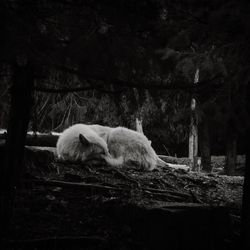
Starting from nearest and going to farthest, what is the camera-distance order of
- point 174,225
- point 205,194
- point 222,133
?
point 222,133
point 174,225
point 205,194

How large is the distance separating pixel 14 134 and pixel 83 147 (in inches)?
204

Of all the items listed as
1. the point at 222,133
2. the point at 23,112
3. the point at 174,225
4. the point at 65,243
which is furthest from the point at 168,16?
the point at 65,243

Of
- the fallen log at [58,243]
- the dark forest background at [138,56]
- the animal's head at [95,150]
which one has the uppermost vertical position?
the dark forest background at [138,56]

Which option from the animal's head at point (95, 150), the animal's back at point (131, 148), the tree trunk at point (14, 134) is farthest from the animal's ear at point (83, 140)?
the tree trunk at point (14, 134)

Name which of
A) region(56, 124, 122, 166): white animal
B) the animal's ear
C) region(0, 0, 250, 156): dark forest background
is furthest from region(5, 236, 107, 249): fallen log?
the animal's ear

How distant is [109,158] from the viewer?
9953 millimetres

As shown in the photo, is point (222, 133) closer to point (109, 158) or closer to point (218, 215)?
point (218, 215)

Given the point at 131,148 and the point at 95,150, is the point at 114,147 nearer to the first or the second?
the point at 131,148

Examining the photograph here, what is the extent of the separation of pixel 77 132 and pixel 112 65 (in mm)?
6241

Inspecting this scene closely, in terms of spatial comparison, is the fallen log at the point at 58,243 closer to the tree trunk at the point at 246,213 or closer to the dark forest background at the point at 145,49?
the dark forest background at the point at 145,49

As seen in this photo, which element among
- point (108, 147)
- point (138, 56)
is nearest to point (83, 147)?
point (108, 147)

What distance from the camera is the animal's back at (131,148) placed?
10.3m

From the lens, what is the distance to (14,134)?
15.6 ft

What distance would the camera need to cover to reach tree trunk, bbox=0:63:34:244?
15.4 ft
